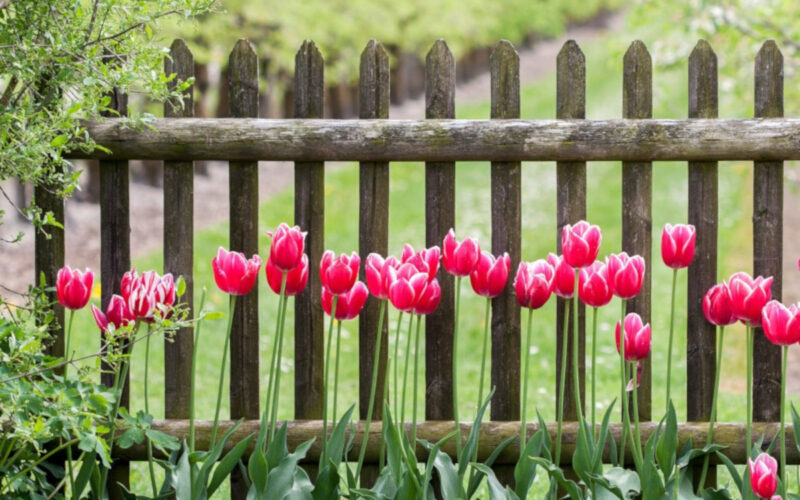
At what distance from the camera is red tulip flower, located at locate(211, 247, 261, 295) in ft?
11.4

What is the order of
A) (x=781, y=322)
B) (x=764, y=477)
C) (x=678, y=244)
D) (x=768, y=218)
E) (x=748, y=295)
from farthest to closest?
(x=768, y=218), (x=678, y=244), (x=748, y=295), (x=781, y=322), (x=764, y=477)

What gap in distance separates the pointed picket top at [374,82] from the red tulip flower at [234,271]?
0.84 meters

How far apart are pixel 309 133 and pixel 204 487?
1.28 m

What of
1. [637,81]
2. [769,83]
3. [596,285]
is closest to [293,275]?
[596,285]

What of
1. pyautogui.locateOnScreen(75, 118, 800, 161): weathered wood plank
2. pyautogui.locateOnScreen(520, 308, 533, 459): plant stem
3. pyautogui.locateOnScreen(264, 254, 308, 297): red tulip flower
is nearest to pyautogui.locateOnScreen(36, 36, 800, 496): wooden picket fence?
pyautogui.locateOnScreen(75, 118, 800, 161): weathered wood plank

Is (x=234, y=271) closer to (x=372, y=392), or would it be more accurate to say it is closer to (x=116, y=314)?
(x=116, y=314)

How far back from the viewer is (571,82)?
4031 mm

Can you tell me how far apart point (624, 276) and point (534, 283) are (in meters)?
0.29

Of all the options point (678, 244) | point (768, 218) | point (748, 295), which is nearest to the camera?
point (748, 295)

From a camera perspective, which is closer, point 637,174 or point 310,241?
point 637,174

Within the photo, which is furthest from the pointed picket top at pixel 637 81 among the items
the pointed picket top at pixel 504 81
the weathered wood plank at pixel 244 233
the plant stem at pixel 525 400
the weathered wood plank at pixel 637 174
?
the weathered wood plank at pixel 244 233

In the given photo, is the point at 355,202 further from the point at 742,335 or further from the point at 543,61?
the point at 543,61

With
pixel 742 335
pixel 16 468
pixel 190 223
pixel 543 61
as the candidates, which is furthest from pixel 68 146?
pixel 543 61

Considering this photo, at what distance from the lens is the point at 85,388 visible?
3.31 m
